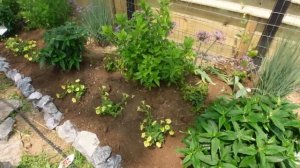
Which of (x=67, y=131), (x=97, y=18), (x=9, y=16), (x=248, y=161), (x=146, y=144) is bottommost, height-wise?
(x=67, y=131)

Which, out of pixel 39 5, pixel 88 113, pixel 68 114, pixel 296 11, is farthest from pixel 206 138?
pixel 39 5

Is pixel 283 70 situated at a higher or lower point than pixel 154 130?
higher

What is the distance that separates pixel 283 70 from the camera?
8.73ft

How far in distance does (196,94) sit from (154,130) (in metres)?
0.52

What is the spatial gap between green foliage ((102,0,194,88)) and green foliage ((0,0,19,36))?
1846mm

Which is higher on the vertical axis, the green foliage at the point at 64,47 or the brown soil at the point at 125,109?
the green foliage at the point at 64,47

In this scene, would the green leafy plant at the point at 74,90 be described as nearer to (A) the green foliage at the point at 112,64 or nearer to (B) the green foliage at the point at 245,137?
(A) the green foliage at the point at 112,64

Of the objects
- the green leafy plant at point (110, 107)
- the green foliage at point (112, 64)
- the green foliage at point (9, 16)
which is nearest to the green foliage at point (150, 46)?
the green leafy plant at point (110, 107)

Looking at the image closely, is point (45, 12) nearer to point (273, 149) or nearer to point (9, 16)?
A: point (9, 16)

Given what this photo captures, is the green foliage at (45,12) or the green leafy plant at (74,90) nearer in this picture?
the green leafy plant at (74,90)

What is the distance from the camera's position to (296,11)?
2.85m

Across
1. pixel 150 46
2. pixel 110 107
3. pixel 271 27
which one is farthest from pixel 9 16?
pixel 271 27

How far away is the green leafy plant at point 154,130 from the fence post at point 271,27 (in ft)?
4.42

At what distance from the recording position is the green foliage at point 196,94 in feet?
A: 8.52
